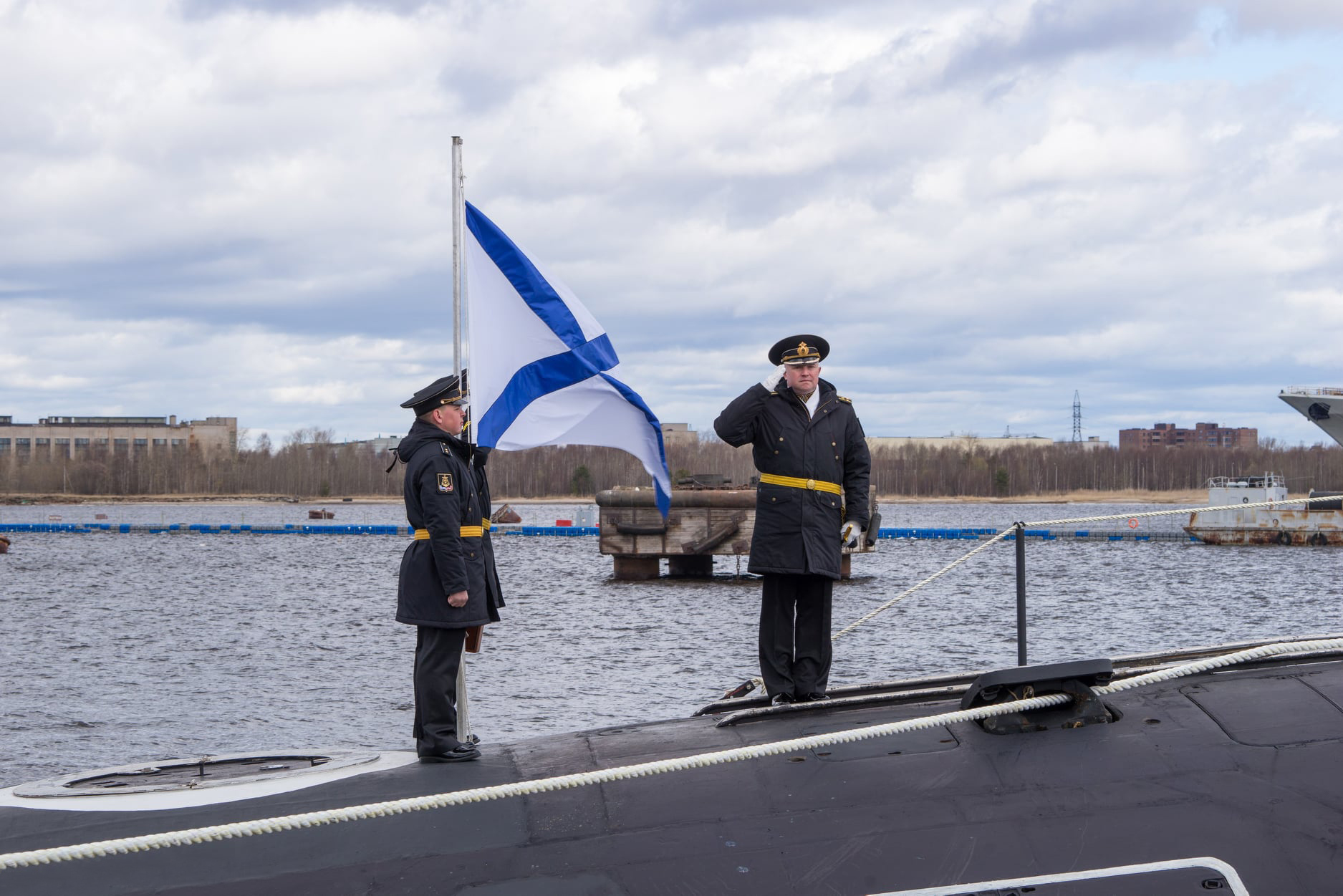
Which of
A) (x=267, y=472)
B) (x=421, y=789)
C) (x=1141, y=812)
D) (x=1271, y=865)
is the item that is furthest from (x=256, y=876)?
(x=267, y=472)

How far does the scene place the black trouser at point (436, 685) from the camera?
5.91 meters

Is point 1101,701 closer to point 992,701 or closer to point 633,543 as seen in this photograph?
point 992,701

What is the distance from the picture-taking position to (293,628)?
2989 centimetres

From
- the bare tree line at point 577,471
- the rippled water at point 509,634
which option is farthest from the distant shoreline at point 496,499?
the rippled water at point 509,634

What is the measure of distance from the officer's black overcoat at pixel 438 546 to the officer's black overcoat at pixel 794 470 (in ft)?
4.79

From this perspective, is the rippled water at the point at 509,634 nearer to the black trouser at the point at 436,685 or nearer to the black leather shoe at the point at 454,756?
the black trouser at the point at 436,685

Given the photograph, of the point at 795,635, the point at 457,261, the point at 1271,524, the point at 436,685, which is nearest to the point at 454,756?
the point at 436,685

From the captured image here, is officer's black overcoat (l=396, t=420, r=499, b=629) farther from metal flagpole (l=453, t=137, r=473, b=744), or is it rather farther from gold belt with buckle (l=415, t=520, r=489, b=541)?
metal flagpole (l=453, t=137, r=473, b=744)

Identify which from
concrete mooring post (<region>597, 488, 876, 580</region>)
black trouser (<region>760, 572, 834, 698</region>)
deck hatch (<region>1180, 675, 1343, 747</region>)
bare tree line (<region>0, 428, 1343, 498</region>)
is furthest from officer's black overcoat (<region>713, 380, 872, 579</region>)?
Result: bare tree line (<region>0, 428, 1343, 498</region>)

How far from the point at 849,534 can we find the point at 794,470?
477 millimetres

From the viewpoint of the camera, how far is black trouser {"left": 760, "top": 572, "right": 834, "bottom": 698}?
677 cm

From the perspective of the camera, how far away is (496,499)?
145125 millimetres

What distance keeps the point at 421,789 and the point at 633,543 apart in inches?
1417

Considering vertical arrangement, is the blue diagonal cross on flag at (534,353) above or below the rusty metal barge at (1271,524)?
above
